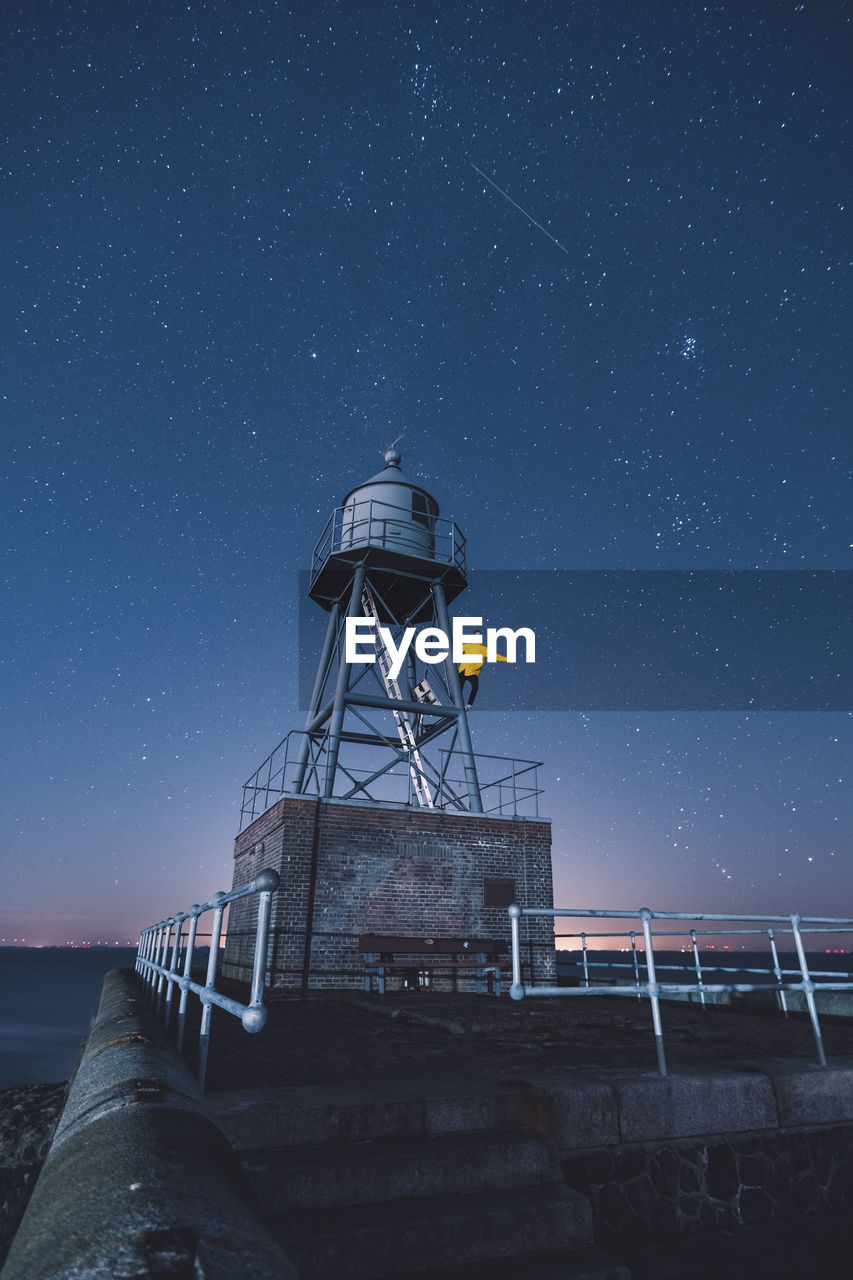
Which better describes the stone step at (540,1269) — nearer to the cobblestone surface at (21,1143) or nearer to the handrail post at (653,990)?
the handrail post at (653,990)

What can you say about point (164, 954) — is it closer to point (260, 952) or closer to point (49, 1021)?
point (260, 952)

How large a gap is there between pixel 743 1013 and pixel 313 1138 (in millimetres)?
7775

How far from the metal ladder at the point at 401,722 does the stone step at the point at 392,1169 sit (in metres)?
9.69

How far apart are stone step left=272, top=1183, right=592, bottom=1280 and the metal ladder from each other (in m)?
9.96

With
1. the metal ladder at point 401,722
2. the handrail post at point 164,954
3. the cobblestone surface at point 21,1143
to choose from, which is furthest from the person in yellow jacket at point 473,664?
the cobblestone surface at point 21,1143

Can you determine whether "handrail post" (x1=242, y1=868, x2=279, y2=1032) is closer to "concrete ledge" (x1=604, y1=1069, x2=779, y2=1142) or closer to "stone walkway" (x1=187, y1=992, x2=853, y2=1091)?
"stone walkway" (x1=187, y1=992, x2=853, y2=1091)

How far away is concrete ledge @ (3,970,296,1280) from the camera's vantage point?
125 centimetres

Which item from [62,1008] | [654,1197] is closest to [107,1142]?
[654,1197]

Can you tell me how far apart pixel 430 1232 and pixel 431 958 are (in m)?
9.44

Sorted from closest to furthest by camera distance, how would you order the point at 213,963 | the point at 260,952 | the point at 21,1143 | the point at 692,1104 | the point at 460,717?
the point at 260,952 < the point at 692,1104 < the point at 213,963 < the point at 21,1143 < the point at 460,717

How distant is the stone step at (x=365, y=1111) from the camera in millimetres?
2857

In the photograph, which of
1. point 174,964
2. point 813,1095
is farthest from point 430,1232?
point 174,964

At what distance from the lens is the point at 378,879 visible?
Result: 11.5 m

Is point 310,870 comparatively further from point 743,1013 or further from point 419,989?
point 743,1013
